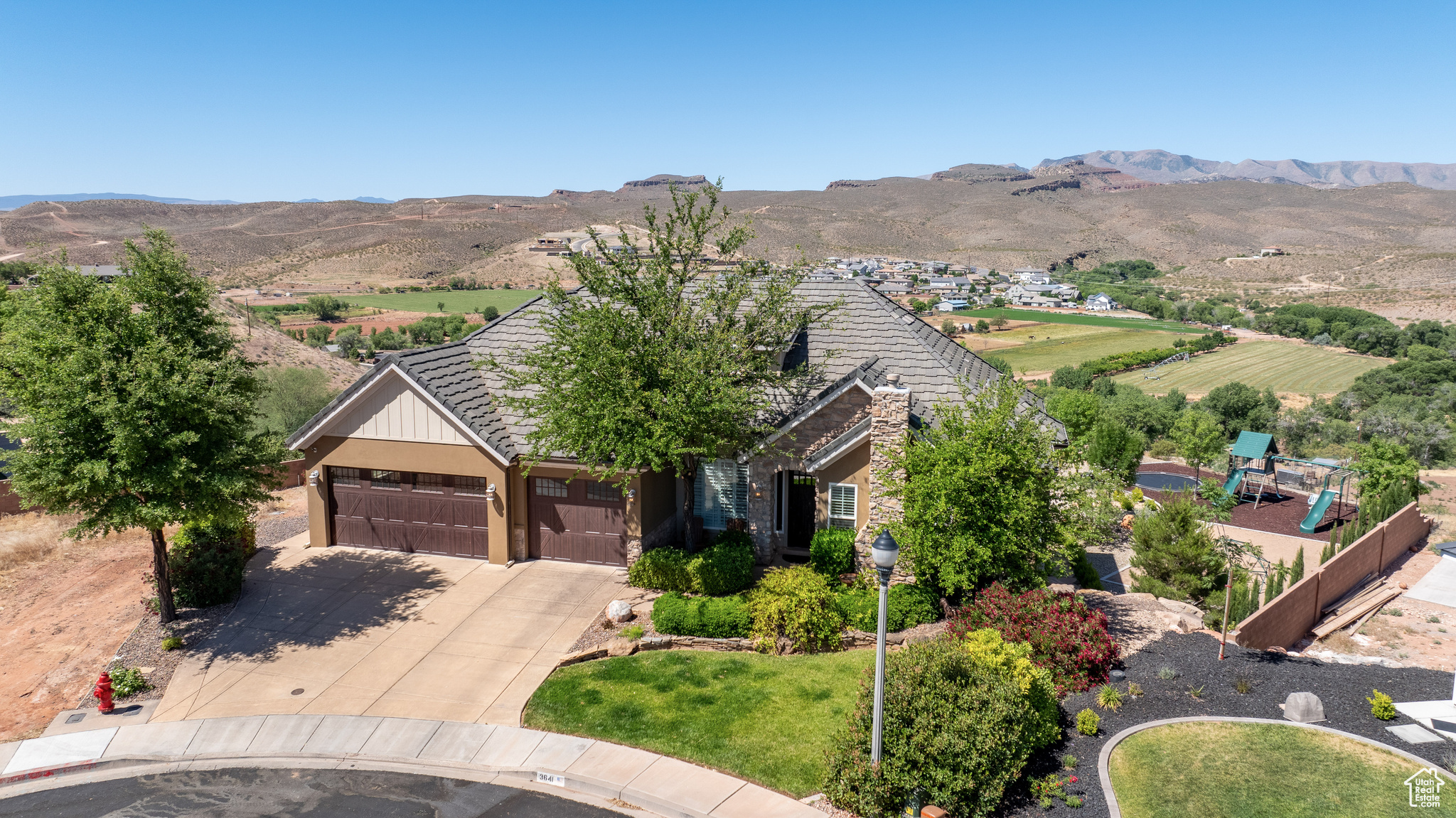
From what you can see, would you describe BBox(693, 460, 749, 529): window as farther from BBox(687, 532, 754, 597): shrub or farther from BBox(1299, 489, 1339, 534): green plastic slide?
BBox(1299, 489, 1339, 534): green plastic slide

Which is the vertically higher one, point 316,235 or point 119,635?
point 316,235

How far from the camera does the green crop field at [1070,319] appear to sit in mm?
104375

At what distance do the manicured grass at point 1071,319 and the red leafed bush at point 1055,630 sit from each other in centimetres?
9796

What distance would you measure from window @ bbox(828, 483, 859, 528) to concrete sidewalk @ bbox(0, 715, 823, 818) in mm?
7804

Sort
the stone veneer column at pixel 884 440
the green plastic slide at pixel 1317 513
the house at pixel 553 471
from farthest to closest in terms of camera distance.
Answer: the green plastic slide at pixel 1317 513, the house at pixel 553 471, the stone veneer column at pixel 884 440

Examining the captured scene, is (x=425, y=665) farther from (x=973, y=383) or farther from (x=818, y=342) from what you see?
(x=973, y=383)

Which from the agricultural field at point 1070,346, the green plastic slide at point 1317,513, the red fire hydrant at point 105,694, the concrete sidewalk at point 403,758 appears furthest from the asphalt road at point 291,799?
the agricultural field at point 1070,346

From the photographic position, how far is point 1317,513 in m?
27.0

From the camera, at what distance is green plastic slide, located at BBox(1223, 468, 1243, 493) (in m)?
30.0

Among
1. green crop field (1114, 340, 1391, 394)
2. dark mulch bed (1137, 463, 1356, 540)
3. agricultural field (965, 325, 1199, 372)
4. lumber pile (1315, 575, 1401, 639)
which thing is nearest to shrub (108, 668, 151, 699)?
lumber pile (1315, 575, 1401, 639)

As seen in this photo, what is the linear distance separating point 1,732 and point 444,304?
A: 3486 inches

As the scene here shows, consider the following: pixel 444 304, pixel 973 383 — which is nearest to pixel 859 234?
pixel 444 304

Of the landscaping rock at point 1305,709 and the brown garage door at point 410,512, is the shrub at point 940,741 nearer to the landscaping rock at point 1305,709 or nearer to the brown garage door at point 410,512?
the landscaping rock at point 1305,709

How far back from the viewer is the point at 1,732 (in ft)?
42.3
